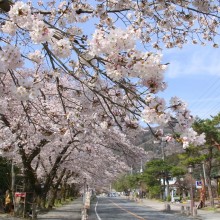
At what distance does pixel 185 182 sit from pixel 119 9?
192 ft

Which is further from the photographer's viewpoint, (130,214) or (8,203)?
(130,214)

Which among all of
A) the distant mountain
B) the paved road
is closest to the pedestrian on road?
the paved road

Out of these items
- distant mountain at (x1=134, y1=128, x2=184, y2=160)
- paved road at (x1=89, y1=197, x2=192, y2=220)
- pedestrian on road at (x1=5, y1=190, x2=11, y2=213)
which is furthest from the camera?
paved road at (x1=89, y1=197, x2=192, y2=220)

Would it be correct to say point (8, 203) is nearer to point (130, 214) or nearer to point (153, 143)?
point (130, 214)

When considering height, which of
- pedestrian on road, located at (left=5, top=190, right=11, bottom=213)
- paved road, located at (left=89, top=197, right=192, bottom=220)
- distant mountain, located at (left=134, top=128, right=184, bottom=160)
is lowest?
paved road, located at (left=89, top=197, right=192, bottom=220)

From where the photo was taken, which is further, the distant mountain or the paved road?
the paved road

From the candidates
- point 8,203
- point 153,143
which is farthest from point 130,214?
point 153,143

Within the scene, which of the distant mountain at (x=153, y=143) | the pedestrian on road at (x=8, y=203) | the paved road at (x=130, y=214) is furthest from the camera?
the paved road at (x=130, y=214)

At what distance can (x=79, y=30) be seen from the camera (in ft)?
21.7

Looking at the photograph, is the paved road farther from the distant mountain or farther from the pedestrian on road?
the pedestrian on road

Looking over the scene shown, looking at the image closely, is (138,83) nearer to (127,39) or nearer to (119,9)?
(127,39)

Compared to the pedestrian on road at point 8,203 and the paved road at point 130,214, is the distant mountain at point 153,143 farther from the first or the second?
the pedestrian on road at point 8,203

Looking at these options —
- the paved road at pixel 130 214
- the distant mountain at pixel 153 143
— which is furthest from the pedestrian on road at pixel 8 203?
the distant mountain at pixel 153 143

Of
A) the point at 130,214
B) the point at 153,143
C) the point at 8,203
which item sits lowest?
the point at 130,214
